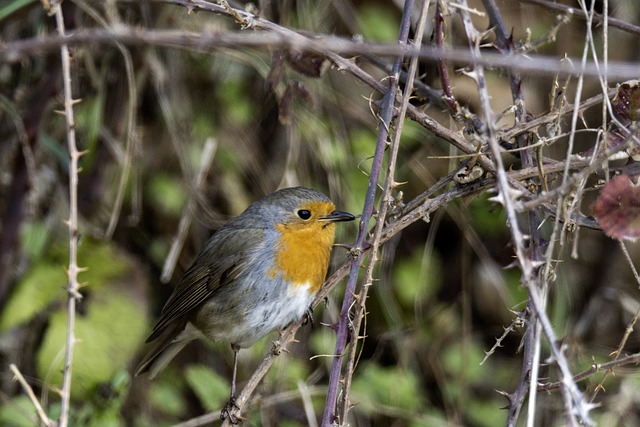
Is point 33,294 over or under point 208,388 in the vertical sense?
over

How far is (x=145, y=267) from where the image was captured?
193 inches

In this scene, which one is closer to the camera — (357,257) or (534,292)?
(534,292)

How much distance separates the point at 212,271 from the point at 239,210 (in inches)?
49.6

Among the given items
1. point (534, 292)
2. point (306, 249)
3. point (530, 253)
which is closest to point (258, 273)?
point (306, 249)

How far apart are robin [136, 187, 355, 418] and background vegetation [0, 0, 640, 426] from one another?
322 mm

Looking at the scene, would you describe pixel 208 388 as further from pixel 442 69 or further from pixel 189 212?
pixel 442 69

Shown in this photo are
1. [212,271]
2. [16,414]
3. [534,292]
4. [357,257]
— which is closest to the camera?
[534,292]

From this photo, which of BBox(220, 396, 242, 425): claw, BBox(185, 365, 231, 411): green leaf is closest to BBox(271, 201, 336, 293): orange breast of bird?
BBox(220, 396, 242, 425): claw

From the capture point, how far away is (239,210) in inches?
200

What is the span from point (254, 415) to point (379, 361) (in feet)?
2.75

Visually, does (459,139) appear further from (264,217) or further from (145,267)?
(145,267)

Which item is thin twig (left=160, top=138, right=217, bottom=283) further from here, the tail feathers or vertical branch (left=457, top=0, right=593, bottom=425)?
vertical branch (left=457, top=0, right=593, bottom=425)

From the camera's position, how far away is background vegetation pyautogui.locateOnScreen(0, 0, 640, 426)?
4.15 m

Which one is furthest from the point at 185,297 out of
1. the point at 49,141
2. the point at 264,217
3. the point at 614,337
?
the point at 614,337
